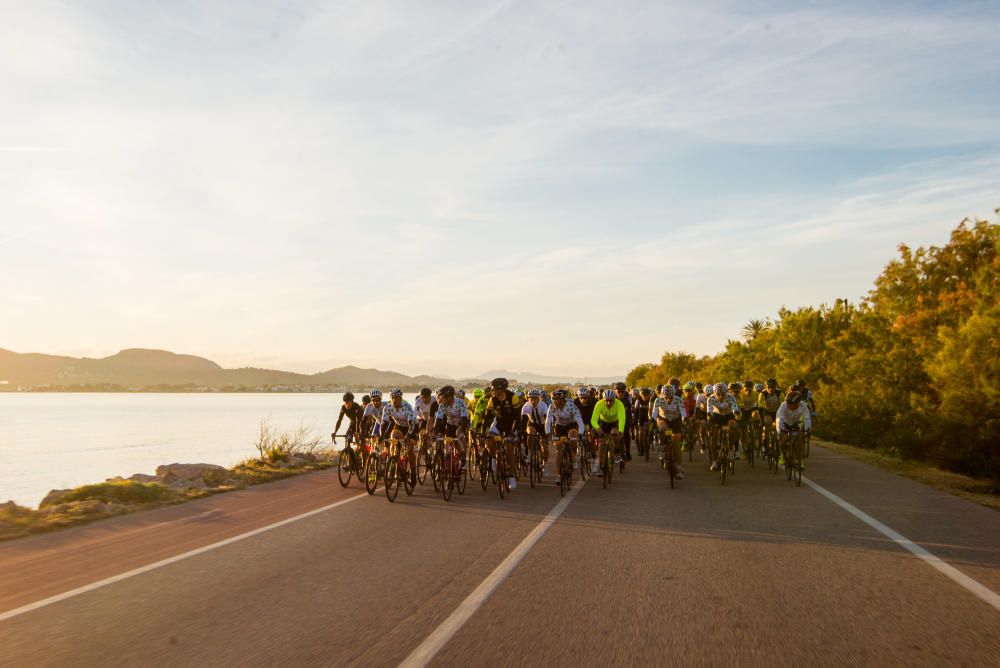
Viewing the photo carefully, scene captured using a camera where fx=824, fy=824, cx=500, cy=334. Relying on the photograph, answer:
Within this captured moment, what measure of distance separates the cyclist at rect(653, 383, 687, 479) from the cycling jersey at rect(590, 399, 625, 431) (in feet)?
2.96

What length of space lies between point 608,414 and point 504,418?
269cm

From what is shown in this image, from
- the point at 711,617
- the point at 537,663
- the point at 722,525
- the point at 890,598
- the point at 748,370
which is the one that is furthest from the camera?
the point at 748,370

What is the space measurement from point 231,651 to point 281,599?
1.46 m

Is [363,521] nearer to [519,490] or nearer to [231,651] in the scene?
[519,490]

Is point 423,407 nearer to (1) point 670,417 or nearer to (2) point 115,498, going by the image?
(1) point 670,417

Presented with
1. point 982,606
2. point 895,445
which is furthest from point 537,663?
point 895,445

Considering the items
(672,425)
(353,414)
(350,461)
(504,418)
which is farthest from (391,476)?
(672,425)

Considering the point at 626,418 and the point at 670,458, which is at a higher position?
the point at 626,418

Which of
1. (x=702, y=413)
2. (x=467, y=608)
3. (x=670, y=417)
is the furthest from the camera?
(x=702, y=413)

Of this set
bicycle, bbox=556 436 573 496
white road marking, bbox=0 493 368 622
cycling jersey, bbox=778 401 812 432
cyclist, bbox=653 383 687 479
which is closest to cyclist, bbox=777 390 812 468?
cycling jersey, bbox=778 401 812 432

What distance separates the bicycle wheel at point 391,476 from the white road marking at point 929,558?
288 inches

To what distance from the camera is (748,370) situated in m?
68.1

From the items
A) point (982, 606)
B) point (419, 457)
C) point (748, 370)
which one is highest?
point (748, 370)

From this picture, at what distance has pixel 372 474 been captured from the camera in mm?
15242
